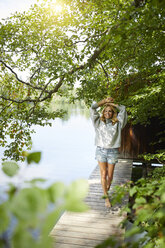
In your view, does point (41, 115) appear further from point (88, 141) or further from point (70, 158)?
point (88, 141)

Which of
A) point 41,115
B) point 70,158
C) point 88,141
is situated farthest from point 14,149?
point 88,141

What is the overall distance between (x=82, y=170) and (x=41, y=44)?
2031cm

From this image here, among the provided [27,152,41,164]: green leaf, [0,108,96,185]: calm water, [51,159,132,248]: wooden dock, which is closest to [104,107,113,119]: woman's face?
[51,159,132,248]: wooden dock

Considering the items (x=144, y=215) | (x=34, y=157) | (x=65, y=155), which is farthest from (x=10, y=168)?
(x=65, y=155)

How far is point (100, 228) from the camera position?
343cm

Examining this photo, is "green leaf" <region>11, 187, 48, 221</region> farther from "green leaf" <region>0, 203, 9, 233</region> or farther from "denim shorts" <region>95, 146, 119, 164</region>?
"denim shorts" <region>95, 146, 119, 164</region>

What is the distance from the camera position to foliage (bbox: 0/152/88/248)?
40 centimetres

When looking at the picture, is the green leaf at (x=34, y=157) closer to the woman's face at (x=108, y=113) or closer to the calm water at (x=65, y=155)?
the woman's face at (x=108, y=113)

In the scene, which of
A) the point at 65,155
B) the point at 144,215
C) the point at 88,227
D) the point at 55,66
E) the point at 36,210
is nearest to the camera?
the point at 36,210

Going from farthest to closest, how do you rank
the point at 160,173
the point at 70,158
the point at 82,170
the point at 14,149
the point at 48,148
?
the point at 48,148
the point at 70,158
the point at 82,170
the point at 14,149
the point at 160,173

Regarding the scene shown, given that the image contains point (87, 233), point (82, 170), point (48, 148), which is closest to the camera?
point (87, 233)

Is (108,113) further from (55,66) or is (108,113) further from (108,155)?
(55,66)

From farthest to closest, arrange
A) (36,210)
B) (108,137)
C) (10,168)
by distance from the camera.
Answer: (108,137) → (10,168) → (36,210)

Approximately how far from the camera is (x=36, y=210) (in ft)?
1.38
